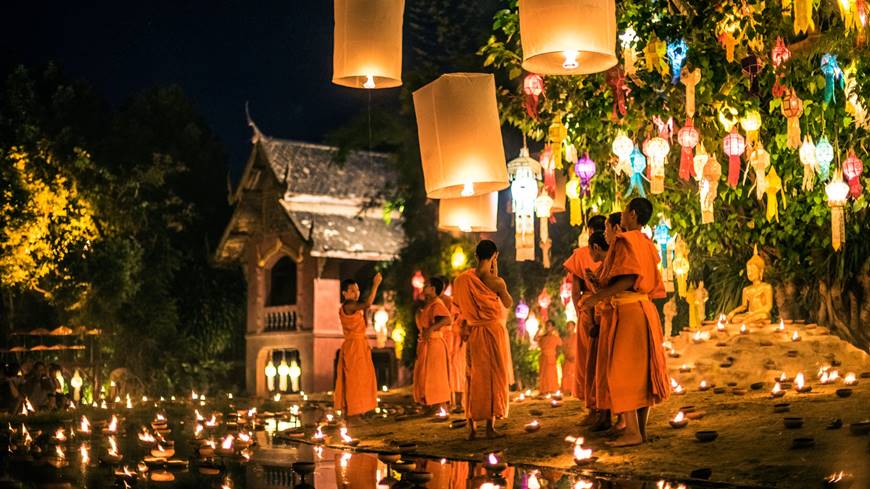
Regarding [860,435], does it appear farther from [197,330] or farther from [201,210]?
[201,210]

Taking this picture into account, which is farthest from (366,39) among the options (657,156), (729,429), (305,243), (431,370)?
(305,243)

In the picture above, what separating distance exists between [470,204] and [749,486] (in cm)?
672

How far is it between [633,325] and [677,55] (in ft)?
11.0

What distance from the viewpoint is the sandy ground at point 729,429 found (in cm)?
713

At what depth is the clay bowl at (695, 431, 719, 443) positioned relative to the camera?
809 cm

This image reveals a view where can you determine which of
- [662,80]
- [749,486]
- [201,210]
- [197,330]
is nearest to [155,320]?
[197,330]

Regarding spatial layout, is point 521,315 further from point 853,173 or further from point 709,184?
point 853,173

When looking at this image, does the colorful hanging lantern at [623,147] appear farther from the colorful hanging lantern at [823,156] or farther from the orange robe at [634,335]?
the orange robe at [634,335]

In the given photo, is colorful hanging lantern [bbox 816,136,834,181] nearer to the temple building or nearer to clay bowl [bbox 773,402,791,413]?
clay bowl [bbox 773,402,791,413]

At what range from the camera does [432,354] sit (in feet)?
43.8

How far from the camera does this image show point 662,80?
10859 mm

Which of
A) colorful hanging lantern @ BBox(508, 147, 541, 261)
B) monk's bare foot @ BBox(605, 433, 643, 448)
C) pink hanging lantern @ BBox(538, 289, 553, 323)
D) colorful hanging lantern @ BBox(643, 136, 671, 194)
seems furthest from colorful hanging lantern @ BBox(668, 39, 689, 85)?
pink hanging lantern @ BBox(538, 289, 553, 323)

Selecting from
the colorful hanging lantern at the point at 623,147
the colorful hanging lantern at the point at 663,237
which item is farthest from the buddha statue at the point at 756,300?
the colorful hanging lantern at the point at 623,147

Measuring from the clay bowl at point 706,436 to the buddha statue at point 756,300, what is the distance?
6.20 meters
